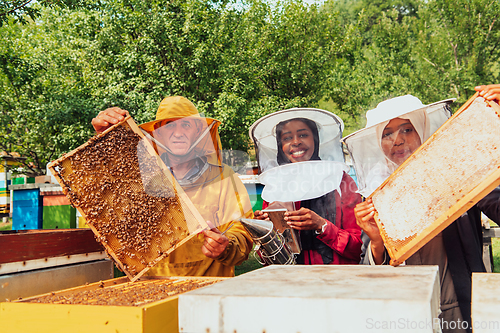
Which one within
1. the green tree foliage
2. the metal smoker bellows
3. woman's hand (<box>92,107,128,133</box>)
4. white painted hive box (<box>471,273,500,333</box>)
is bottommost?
white painted hive box (<box>471,273,500,333</box>)

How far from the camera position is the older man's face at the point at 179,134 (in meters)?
2.86

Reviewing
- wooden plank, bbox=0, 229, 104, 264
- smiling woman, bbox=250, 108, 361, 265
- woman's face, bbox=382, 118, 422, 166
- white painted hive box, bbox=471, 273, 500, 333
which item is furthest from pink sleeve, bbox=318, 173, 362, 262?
wooden plank, bbox=0, 229, 104, 264

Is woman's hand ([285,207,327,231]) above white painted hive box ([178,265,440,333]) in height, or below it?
above

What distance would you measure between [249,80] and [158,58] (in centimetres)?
613

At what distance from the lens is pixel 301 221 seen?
2.46 m

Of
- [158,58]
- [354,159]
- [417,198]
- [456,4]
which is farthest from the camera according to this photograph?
[456,4]

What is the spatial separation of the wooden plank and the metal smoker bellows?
49.4 inches

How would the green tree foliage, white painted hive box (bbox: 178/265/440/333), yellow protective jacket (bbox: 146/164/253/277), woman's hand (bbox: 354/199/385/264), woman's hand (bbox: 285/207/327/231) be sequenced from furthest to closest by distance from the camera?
the green tree foliage
yellow protective jacket (bbox: 146/164/253/277)
woman's hand (bbox: 285/207/327/231)
woman's hand (bbox: 354/199/385/264)
white painted hive box (bbox: 178/265/440/333)

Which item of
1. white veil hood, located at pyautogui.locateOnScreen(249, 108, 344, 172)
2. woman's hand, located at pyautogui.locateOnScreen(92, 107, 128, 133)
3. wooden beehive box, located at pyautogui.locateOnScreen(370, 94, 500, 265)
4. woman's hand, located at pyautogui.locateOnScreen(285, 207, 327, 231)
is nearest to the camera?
wooden beehive box, located at pyautogui.locateOnScreen(370, 94, 500, 265)

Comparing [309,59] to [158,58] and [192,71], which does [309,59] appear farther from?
[158,58]

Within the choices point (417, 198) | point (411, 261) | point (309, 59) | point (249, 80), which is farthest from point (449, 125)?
point (309, 59)

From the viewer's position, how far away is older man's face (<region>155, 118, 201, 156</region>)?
2859 mm

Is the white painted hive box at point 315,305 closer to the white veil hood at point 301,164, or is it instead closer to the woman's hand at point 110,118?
the white veil hood at point 301,164

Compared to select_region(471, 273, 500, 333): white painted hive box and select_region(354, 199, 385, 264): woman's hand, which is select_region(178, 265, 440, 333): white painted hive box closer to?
select_region(471, 273, 500, 333): white painted hive box
